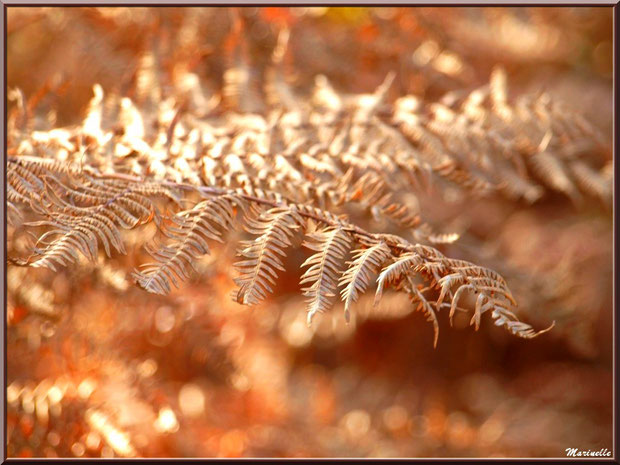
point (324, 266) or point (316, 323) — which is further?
point (316, 323)

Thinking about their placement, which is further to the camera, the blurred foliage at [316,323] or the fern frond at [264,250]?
the blurred foliage at [316,323]

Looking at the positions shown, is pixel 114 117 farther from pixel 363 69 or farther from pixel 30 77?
pixel 363 69

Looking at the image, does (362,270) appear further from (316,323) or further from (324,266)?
(316,323)

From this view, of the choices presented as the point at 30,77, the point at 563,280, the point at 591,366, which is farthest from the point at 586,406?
the point at 30,77

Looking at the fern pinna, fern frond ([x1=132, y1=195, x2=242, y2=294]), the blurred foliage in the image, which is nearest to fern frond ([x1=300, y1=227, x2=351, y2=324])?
the fern pinna

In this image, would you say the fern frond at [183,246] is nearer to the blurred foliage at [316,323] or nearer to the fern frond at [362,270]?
the fern frond at [362,270]

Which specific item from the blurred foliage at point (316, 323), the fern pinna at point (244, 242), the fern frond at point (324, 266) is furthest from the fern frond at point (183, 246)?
the blurred foliage at point (316, 323)

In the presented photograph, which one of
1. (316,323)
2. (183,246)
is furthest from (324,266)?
(316,323)
